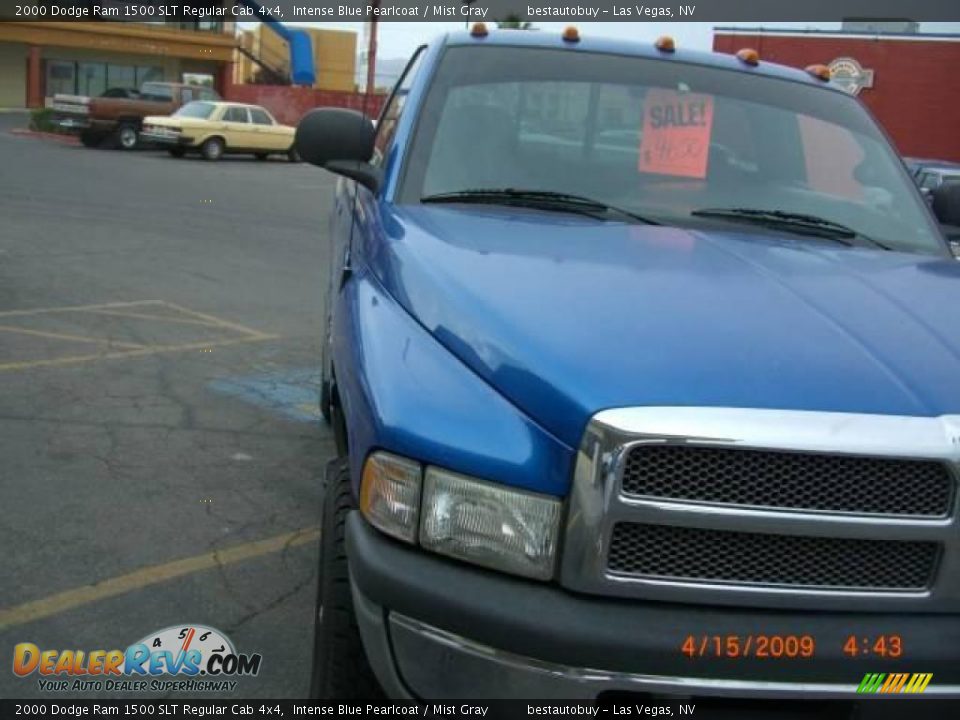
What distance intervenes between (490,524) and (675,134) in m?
2.02

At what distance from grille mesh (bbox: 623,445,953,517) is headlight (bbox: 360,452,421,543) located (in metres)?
0.45

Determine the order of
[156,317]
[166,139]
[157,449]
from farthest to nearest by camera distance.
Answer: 1. [166,139]
2. [156,317]
3. [157,449]

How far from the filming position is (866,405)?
6.70 feet

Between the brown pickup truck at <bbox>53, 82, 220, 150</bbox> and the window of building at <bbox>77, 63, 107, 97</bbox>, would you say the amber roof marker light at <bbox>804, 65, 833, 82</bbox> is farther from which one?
the window of building at <bbox>77, 63, 107, 97</bbox>

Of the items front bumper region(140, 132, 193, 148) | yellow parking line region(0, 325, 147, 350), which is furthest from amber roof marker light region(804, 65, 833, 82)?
front bumper region(140, 132, 193, 148)

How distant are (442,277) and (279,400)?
366 centimetres

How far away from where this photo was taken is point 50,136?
3159cm

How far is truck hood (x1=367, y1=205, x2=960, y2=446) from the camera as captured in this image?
2064mm

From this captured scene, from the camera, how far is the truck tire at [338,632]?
2277mm

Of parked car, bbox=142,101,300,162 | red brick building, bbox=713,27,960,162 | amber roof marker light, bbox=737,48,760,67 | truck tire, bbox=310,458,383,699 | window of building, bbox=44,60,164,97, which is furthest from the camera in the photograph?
window of building, bbox=44,60,164,97

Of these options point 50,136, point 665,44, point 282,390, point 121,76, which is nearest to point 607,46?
point 665,44

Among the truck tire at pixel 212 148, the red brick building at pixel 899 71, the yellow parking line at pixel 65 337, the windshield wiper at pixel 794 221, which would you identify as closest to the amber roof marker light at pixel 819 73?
the windshield wiper at pixel 794 221

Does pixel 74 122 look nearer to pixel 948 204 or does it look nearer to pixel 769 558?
pixel 948 204

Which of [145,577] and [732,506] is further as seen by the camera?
[145,577]
